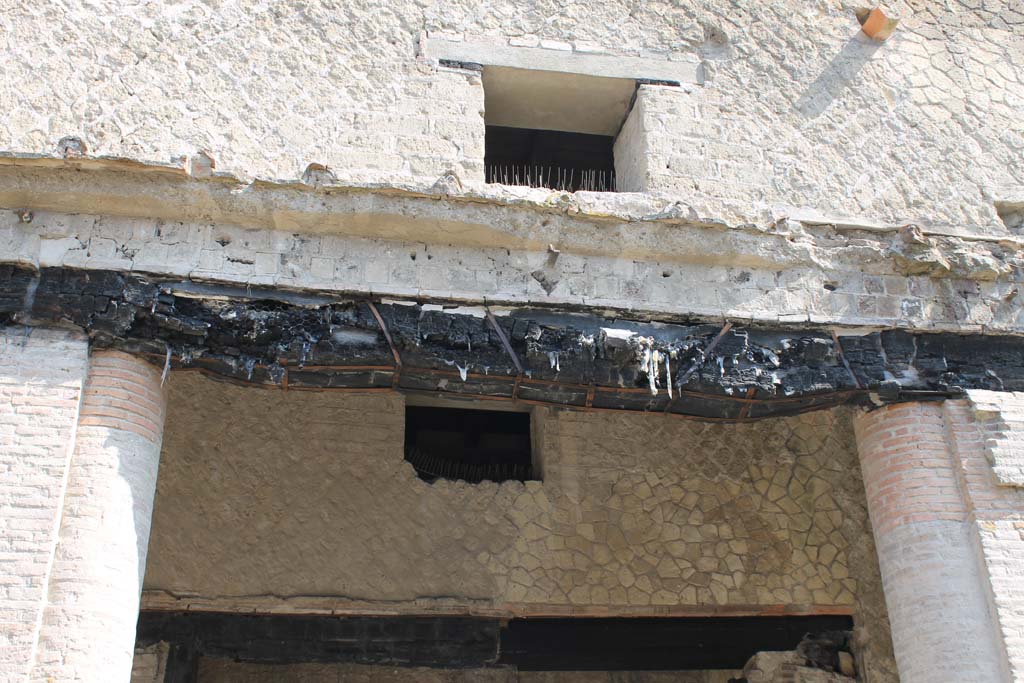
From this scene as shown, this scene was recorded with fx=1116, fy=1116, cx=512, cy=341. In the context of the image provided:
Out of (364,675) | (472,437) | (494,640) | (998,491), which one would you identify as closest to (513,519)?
(494,640)

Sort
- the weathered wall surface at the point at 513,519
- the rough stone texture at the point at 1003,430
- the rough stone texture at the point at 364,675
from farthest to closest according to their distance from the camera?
1. the rough stone texture at the point at 364,675
2. the weathered wall surface at the point at 513,519
3. the rough stone texture at the point at 1003,430

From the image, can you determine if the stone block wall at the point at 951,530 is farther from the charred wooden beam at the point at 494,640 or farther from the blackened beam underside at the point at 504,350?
the charred wooden beam at the point at 494,640

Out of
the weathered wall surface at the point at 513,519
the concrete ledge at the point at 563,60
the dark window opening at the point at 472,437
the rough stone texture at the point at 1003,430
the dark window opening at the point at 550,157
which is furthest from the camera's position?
the dark window opening at the point at 472,437

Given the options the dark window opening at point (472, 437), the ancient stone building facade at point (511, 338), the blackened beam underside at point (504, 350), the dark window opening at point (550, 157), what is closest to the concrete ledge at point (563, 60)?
the ancient stone building facade at point (511, 338)

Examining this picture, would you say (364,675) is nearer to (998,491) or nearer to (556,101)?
(556,101)

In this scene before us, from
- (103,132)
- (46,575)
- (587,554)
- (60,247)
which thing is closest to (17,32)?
(103,132)

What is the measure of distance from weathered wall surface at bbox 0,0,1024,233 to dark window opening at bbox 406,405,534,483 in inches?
121

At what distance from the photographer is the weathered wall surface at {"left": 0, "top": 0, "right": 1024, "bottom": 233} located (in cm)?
609

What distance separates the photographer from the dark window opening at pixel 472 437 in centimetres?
892

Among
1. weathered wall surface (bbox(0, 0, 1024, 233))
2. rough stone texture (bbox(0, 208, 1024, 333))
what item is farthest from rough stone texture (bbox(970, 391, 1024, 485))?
weathered wall surface (bbox(0, 0, 1024, 233))

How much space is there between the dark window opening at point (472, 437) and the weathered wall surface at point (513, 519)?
2.16 ft

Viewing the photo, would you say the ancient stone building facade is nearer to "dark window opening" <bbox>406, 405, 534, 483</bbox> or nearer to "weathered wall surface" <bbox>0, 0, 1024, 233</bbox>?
"weathered wall surface" <bbox>0, 0, 1024, 233</bbox>

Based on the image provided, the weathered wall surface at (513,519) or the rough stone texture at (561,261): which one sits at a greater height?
the rough stone texture at (561,261)

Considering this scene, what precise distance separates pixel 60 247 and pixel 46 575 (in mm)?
1641
